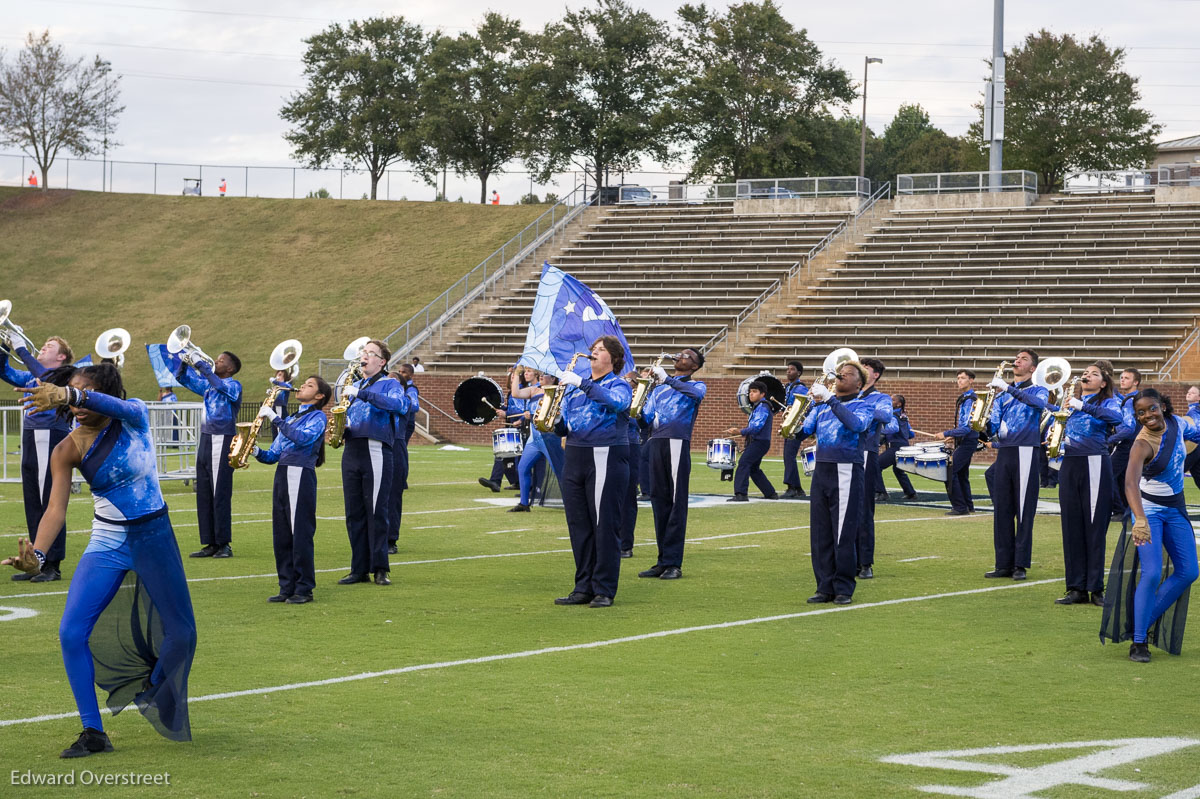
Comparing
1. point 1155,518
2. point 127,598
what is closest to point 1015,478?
point 1155,518

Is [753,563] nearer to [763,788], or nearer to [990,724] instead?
[990,724]

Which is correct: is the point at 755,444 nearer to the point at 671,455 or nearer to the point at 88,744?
the point at 671,455

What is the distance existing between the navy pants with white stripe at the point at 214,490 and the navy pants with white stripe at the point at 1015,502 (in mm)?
6510

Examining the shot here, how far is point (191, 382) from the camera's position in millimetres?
12953

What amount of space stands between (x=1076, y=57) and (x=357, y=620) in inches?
1814

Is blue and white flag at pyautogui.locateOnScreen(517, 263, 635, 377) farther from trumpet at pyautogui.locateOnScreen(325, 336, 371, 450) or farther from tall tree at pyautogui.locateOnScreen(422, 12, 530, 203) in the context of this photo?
tall tree at pyautogui.locateOnScreen(422, 12, 530, 203)

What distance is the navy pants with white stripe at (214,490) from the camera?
12750mm

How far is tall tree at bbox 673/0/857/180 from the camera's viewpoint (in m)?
51.2

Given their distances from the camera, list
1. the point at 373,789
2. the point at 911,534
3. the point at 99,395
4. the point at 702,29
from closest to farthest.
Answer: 1. the point at 373,789
2. the point at 99,395
3. the point at 911,534
4. the point at 702,29

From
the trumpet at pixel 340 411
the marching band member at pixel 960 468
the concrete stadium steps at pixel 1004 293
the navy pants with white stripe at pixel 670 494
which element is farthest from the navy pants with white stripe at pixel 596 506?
the concrete stadium steps at pixel 1004 293

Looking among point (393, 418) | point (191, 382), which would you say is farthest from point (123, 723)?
point (191, 382)

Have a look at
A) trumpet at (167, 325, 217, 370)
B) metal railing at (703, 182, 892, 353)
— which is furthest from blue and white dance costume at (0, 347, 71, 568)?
metal railing at (703, 182, 892, 353)

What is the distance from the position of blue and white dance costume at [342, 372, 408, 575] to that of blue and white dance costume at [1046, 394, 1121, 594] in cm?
499

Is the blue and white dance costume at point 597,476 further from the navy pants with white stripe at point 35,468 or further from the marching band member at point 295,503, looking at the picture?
the navy pants with white stripe at point 35,468
